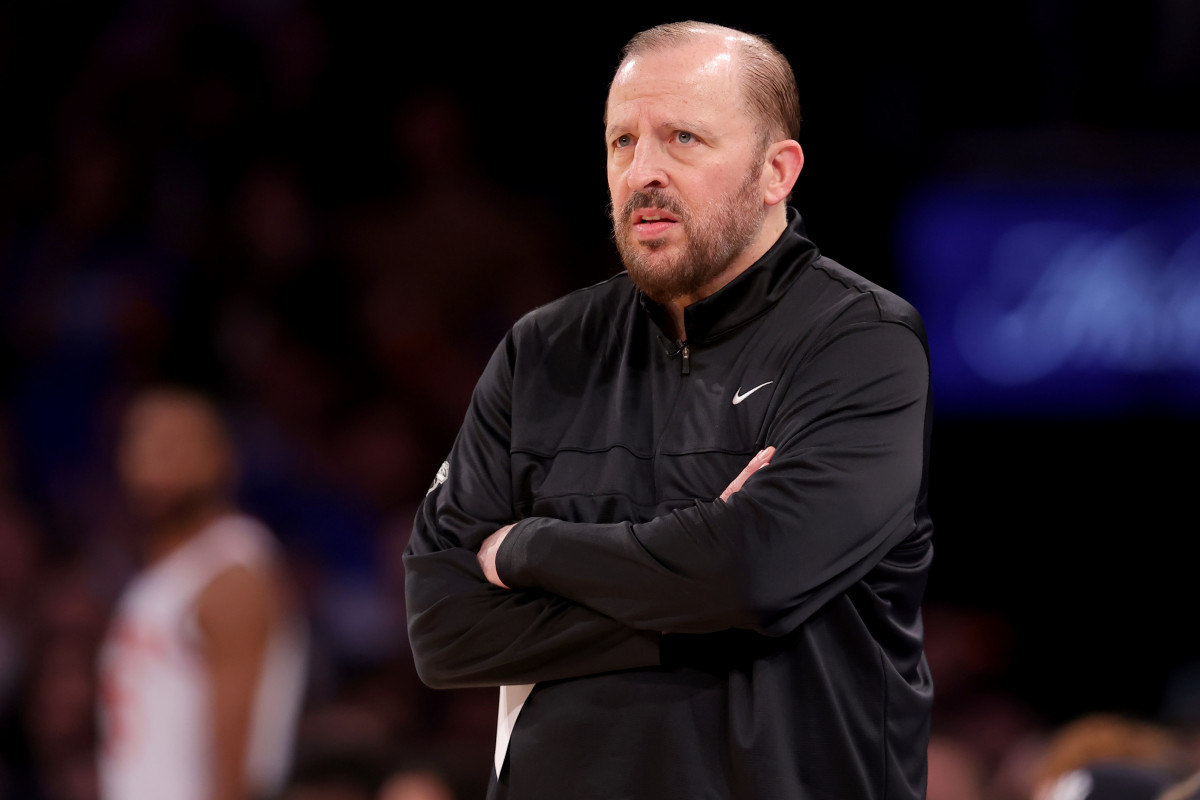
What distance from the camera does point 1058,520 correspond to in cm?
699

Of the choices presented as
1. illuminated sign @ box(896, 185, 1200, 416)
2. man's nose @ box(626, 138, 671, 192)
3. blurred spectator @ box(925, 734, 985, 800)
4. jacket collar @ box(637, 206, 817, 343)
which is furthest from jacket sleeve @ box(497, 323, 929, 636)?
illuminated sign @ box(896, 185, 1200, 416)

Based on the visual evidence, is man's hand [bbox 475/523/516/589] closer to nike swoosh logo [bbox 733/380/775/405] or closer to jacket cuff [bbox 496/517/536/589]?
jacket cuff [bbox 496/517/536/589]

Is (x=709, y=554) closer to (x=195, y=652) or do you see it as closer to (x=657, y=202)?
(x=657, y=202)

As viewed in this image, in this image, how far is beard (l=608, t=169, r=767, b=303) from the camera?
2.75 metres

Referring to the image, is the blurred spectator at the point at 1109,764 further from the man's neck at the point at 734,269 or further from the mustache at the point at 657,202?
the mustache at the point at 657,202

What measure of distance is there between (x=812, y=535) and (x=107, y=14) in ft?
24.2

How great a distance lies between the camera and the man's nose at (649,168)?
2.72 m

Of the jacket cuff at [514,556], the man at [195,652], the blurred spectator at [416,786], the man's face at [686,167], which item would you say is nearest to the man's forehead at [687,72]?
the man's face at [686,167]

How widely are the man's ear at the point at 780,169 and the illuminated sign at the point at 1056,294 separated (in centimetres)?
413

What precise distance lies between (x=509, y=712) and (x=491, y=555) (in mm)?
287

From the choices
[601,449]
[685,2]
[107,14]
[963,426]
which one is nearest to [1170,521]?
[963,426]

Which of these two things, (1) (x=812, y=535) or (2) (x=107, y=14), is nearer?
(1) (x=812, y=535)

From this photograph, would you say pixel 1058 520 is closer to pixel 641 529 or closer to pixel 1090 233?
pixel 1090 233

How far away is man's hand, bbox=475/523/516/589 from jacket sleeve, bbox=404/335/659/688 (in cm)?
1
